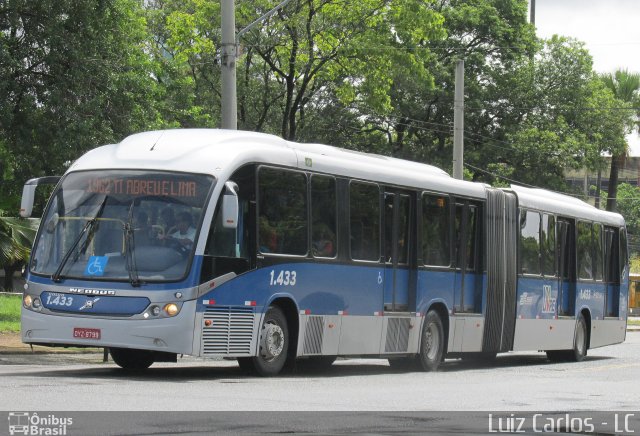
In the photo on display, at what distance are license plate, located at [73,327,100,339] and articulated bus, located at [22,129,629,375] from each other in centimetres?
2

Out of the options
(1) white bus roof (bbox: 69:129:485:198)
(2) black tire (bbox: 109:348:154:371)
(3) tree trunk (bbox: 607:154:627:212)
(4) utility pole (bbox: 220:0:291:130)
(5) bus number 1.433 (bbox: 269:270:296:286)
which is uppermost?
(3) tree trunk (bbox: 607:154:627:212)

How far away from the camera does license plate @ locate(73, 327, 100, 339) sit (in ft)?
49.8

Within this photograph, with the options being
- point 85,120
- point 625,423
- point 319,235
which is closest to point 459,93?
point 85,120

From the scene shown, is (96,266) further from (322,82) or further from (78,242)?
(322,82)

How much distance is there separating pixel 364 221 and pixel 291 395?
581 centimetres

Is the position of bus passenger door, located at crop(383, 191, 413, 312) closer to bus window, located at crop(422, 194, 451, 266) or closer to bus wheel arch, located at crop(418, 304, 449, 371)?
bus window, located at crop(422, 194, 451, 266)

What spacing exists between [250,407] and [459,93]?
76.6 ft

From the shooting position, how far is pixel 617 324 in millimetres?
29766

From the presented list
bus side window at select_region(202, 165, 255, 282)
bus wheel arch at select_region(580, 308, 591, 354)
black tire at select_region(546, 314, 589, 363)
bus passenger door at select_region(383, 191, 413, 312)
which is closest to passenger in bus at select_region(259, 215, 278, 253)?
bus side window at select_region(202, 165, 255, 282)

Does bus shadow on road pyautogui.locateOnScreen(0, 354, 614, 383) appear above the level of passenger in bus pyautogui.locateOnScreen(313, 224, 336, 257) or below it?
below

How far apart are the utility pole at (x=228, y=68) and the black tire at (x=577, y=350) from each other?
8838mm

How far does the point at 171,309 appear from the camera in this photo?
15141mm

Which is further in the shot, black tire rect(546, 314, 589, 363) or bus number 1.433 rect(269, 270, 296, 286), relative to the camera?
black tire rect(546, 314, 589, 363)

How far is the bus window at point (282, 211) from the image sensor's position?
16.6 meters
